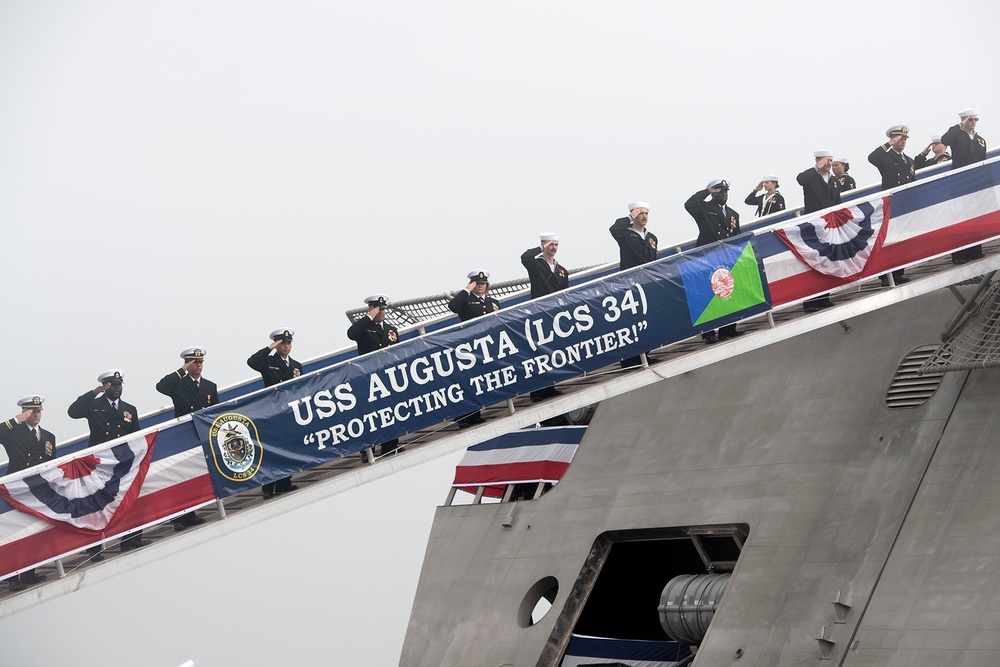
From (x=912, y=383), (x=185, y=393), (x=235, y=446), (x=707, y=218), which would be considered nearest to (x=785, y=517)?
(x=912, y=383)

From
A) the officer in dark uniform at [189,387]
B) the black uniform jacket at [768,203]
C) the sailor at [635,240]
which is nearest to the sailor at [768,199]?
the black uniform jacket at [768,203]

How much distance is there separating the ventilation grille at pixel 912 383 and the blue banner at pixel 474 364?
2.34 m

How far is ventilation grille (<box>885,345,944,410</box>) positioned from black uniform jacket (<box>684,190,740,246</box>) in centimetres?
273

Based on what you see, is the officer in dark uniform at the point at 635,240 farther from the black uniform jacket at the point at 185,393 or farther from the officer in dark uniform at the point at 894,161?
the black uniform jacket at the point at 185,393

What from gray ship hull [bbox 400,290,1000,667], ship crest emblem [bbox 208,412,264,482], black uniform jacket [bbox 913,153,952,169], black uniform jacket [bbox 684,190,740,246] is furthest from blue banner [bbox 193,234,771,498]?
black uniform jacket [bbox 913,153,952,169]

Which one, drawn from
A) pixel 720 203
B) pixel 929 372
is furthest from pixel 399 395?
pixel 929 372

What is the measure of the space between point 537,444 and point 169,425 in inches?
311

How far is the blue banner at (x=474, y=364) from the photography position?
43.4 ft

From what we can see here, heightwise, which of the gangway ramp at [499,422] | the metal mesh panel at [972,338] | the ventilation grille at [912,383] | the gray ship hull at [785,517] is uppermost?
the gangway ramp at [499,422]

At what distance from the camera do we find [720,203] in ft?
53.4

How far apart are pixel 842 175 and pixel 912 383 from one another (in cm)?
374

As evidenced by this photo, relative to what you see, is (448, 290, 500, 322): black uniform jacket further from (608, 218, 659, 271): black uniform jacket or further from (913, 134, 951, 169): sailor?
(913, 134, 951, 169): sailor

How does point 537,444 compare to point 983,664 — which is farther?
point 537,444

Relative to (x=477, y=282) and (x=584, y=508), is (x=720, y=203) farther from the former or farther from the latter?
(x=584, y=508)
